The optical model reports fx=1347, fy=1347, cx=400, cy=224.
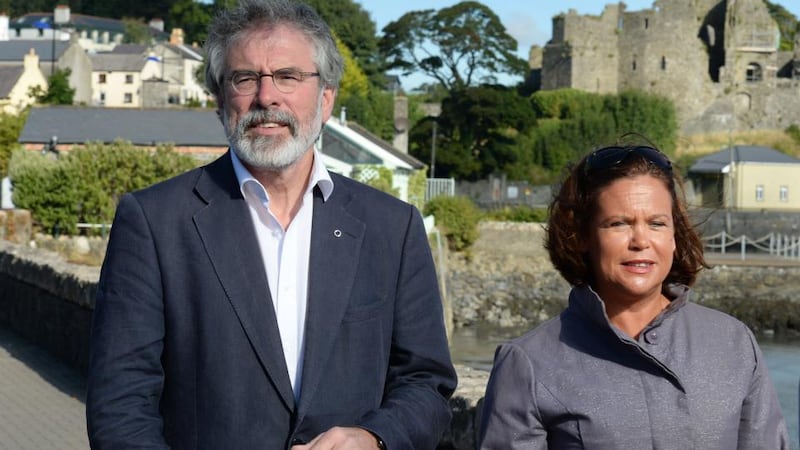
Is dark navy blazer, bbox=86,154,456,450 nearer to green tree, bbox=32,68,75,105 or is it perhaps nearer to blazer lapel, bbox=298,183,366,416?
blazer lapel, bbox=298,183,366,416

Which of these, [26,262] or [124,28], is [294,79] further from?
[124,28]

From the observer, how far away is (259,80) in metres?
3.25

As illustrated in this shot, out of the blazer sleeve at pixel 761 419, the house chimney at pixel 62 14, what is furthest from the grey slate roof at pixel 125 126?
the house chimney at pixel 62 14

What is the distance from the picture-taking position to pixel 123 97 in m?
67.7

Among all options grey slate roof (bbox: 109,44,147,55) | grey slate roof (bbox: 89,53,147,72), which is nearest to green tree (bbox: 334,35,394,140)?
grey slate roof (bbox: 89,53,147,72)

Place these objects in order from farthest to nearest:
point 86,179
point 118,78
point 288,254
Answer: point 118,78
point 86,179
point 288,254

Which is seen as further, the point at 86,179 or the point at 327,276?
the point at 86,179

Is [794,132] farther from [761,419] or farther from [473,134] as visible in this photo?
[761,419]

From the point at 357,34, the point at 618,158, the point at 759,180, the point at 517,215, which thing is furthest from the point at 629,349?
the point at 357,34

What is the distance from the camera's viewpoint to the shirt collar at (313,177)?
329 centimetres

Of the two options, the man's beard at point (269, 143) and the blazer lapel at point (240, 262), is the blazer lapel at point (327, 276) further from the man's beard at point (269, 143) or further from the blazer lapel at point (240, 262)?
the man's beard at point (269, 143)

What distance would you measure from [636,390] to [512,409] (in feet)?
0.93

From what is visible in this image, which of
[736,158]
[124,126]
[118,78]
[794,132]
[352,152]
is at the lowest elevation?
[352,152]

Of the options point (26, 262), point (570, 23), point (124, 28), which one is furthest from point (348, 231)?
point (124, 28)
